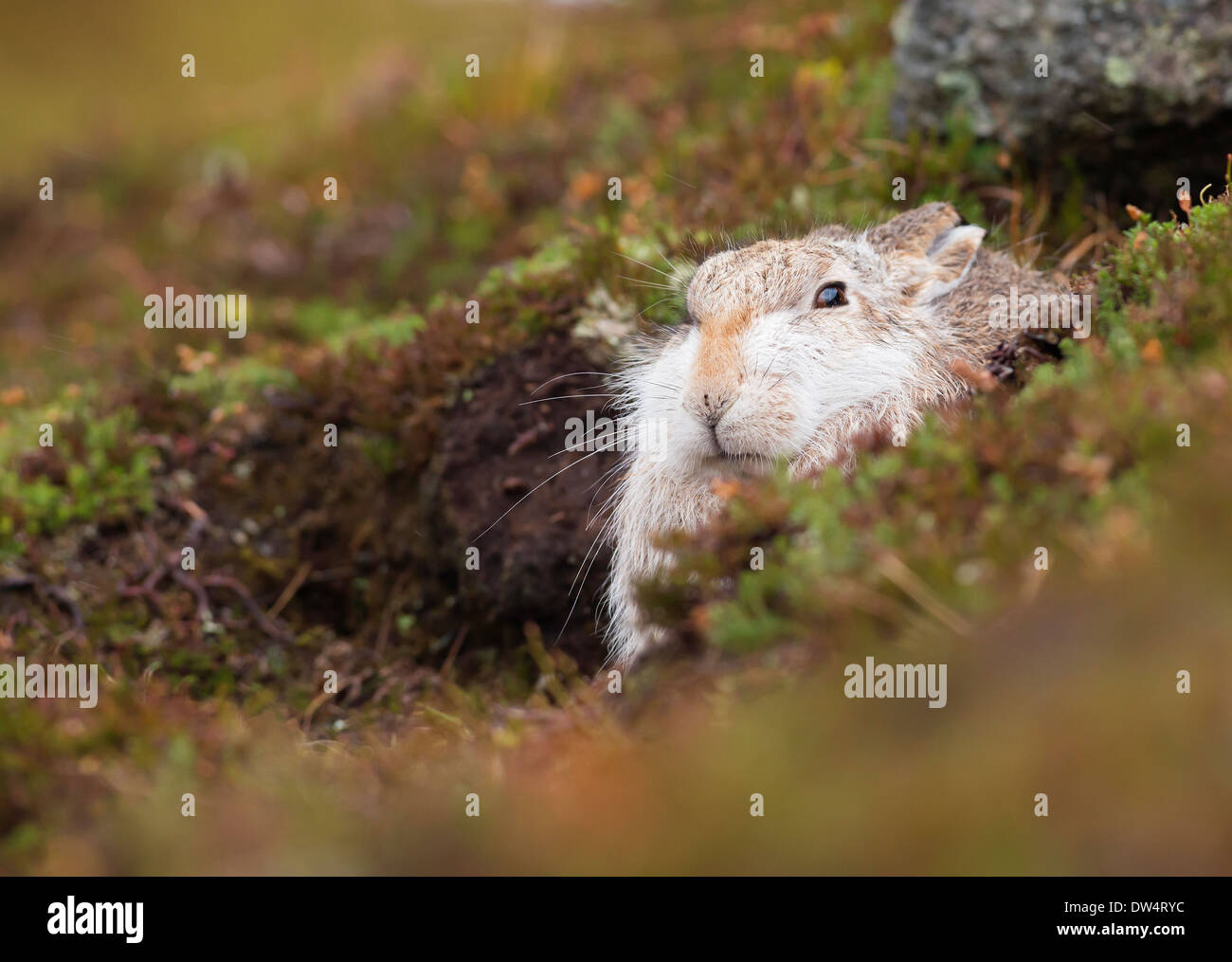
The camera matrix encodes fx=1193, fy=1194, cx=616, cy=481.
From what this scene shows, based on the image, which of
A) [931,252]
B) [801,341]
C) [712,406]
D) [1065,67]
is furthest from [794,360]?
[1065,67]

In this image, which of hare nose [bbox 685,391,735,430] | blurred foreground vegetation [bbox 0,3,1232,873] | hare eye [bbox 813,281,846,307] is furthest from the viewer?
hare eye [bbox 813,281,846,307]

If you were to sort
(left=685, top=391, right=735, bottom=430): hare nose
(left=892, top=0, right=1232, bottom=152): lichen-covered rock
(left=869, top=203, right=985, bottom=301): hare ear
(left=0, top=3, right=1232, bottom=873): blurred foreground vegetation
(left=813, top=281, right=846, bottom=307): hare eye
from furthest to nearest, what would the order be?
(left=892, top=0, right=1232, bottom=152): lichen-covered rock < (left=869, top=203, right=985, bottom=301): hare ear < (left=813, top=281, right=846, bottom=307): hare eye < (left=685, top=391, right=735, bottom=430): hare nose < (left=0, top=3, right=1232, bottom=873): blurred foreground vegetation

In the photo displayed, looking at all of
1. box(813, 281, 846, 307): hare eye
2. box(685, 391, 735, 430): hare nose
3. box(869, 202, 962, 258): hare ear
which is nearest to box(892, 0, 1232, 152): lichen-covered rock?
box(869, 202, 962, 258): hare ear

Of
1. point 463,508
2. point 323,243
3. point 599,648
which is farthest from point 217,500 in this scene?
point 323,243

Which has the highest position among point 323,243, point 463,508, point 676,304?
point 323,243

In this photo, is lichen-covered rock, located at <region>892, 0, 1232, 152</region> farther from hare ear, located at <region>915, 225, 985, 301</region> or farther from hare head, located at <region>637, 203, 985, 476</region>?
hare ear, located at <region>915, 225, 985, 301</region>
